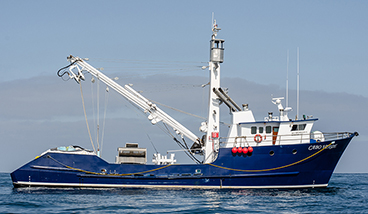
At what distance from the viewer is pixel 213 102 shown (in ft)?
84.1

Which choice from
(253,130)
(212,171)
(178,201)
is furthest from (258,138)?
(178,201)

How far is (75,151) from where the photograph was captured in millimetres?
25234

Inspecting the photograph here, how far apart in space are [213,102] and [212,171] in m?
4.05

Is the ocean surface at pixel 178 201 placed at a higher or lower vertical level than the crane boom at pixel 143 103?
lower

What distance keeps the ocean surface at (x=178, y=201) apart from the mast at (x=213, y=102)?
108 inches

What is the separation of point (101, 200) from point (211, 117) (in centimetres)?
847

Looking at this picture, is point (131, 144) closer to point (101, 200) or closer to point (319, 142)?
point (101, 200)

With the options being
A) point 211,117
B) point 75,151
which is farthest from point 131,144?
point 211,117

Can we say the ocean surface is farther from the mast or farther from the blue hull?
the mast

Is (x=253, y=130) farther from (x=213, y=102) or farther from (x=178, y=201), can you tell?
(x=178, y=201)

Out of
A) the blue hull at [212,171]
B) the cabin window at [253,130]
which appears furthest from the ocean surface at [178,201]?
the cabin window at [253,130]

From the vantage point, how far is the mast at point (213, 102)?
83.0ft

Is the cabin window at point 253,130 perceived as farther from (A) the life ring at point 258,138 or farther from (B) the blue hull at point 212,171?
(B) the blue hull at point 212,171

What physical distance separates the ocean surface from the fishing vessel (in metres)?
0.68
